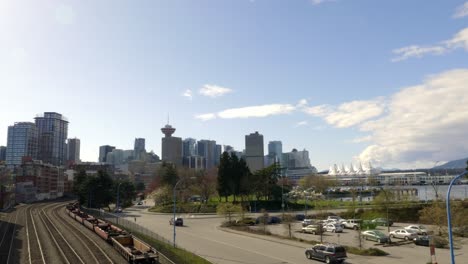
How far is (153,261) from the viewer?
32.9 metres

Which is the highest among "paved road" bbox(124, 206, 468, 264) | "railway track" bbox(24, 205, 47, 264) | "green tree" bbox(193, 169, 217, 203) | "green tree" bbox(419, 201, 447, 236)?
"green tree" bbox(193, 169, 217, 203)

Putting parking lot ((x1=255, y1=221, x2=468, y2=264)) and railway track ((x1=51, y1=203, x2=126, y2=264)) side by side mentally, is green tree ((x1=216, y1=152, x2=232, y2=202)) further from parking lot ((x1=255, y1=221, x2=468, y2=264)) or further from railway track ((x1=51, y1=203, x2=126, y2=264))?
parking lot ((x1=255, y1=221, x2=468, y2=264))

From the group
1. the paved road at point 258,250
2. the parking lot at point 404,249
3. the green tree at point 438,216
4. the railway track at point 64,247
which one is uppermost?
the green tree at point 438,216

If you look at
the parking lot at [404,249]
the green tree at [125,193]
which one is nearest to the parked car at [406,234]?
the parking lot at [404,249]

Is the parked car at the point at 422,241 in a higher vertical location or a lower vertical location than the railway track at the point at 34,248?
lower

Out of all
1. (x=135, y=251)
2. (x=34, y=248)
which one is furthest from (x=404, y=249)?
(x=34, y=248)

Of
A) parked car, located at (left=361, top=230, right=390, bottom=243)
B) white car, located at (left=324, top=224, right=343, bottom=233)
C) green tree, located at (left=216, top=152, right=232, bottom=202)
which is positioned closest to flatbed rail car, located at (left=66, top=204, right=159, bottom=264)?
parked car, located at (left=361, top=230, right=390, bottom=243)

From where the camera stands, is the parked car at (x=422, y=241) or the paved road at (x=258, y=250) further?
the parked car at (x=422, y=241)

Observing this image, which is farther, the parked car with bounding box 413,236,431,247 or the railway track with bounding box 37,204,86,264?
the parked car with bounding box 413,236,431,247

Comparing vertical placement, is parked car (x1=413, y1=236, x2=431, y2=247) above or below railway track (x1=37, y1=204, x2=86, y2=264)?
below

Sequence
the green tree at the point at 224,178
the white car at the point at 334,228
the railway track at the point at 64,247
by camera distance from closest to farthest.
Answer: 1. the railway track at the point at 64,247
2. the white car at the point at 334,228
3. the green tree at the point at 224,178

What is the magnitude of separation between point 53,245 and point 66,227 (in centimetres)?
1918

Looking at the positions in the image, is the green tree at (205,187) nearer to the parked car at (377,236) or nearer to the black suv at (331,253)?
the parked car at (377,236)

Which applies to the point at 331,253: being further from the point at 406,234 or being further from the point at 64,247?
the point at 64,247
